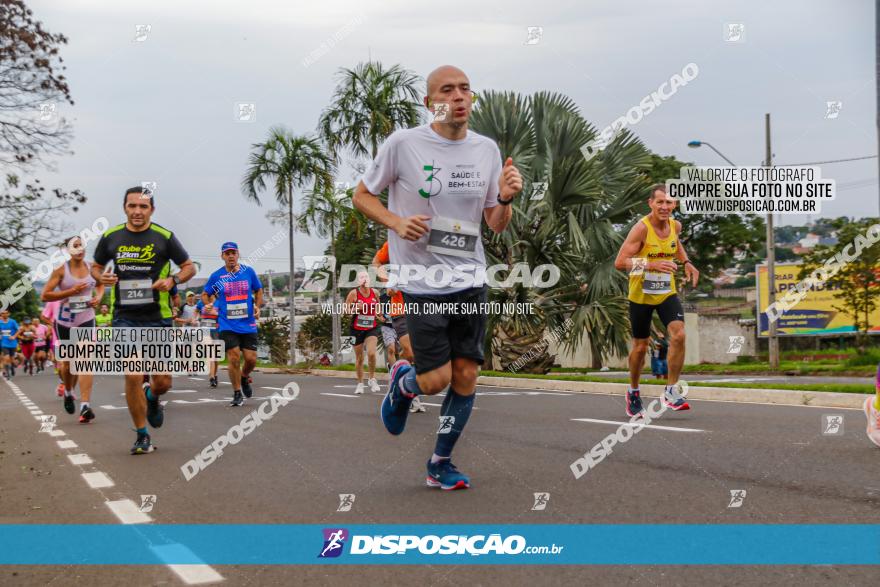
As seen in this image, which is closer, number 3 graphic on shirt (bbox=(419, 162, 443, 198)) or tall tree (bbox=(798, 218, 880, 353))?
number 3 graphic on shirt (bbox=(419, 162, 443, 198))

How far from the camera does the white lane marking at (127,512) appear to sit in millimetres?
4922

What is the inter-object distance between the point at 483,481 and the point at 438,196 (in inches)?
69.9

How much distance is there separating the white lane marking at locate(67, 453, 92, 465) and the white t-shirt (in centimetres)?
366

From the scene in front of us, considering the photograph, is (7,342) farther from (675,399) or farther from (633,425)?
(633,425)

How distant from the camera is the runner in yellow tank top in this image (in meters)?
9.08

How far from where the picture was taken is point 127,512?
17.0ft

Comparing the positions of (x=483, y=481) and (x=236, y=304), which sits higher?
(x=236, y=304)

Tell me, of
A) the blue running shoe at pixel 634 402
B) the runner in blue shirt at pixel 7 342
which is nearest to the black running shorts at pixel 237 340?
the blue running shoe at pixel 634 402

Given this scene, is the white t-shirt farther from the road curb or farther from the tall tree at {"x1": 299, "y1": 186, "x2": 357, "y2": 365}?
the tall tree at {"x1": 299, "y1": 186, "x2": 357, "y2": 365}

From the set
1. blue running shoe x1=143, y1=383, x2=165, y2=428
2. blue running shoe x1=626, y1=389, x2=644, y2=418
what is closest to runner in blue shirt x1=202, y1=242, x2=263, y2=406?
blue running shoe x1=143, y1=383, x2=165, y2=428

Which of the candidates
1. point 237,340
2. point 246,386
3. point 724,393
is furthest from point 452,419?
point 246,386

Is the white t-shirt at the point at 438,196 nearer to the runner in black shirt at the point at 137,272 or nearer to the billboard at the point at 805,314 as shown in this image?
the runner in black shirt at the point at 137,272

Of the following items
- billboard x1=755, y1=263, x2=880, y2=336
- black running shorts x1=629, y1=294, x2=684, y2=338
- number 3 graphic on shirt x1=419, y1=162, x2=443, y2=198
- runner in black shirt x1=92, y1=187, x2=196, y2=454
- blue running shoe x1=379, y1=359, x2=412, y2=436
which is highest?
number 3 graphic on shirt x1=419, y1=162, x2=443, y2=198

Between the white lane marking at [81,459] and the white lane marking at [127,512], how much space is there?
2131mm
